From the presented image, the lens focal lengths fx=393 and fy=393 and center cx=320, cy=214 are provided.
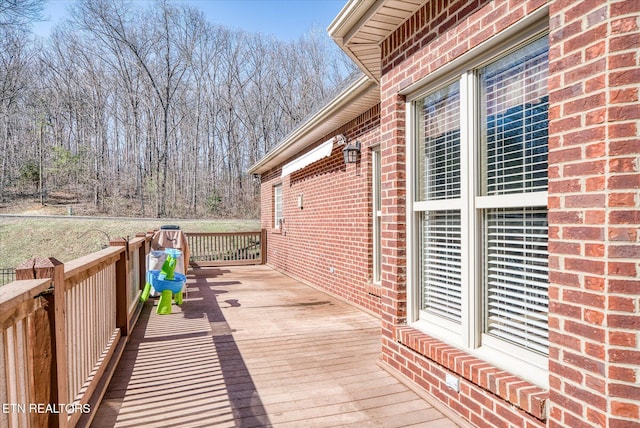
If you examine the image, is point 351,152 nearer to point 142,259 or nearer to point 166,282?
point 166,282

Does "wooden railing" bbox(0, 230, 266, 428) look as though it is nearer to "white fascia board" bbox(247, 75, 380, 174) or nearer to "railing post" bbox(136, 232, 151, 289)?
"railing post" bbox(136, 232, 151, 289)

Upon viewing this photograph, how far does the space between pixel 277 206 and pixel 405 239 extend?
7926 millimetres

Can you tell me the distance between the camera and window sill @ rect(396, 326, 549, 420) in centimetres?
195

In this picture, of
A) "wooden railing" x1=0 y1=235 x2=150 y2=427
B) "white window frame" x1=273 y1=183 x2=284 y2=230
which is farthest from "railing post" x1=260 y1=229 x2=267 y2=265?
"wooden railing" x1=0 y1=235 x2=150 y2=427

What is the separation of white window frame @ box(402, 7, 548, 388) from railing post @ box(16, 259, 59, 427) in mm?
2353

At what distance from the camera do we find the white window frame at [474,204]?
2131mm

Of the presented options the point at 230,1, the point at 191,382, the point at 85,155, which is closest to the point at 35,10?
the point at 230,1

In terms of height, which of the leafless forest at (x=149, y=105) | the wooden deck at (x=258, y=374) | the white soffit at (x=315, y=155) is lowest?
the wooden deck at (x=258, y=374)

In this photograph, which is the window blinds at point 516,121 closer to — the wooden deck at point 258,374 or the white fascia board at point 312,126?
the wooden deck at point 258,374

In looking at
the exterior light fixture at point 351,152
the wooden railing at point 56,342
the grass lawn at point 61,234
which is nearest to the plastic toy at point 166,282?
the wooden railing at point 56,342

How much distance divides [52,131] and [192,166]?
8510 millimetres

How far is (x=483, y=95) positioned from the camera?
2520mm

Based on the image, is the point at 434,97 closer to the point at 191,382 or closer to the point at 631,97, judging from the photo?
the point at 631,97

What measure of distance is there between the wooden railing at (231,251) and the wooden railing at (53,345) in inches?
309
